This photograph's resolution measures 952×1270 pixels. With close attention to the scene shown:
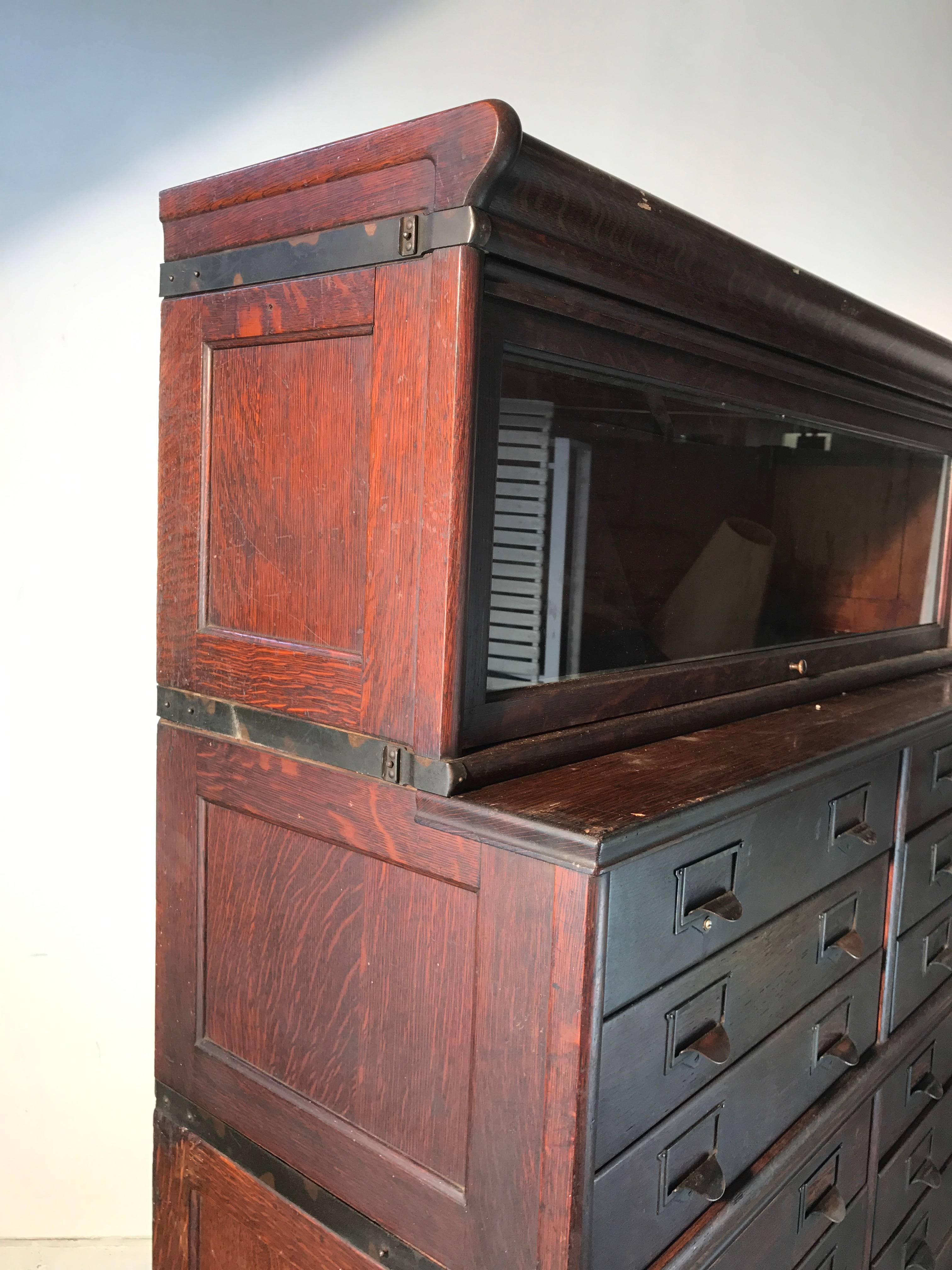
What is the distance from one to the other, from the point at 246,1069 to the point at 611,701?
0.60m

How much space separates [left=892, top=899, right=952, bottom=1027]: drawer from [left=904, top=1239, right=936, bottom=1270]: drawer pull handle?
434 millimetres

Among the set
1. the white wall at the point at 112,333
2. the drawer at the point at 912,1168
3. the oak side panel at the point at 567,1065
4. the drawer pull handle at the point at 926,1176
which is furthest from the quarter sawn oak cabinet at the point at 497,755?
the white wall at the point at 112,333

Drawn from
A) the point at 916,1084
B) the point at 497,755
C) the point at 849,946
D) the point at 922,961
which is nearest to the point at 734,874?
the point at 497,755

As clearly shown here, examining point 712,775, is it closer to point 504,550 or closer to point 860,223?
point 504,550

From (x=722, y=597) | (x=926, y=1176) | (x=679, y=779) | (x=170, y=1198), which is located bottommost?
(x=926, y=1176)

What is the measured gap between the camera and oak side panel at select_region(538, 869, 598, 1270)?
2.72ft

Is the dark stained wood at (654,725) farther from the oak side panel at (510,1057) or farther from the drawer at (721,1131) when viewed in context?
the drawer at (721,1131)

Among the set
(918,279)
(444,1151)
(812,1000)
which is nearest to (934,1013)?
(812,1000)

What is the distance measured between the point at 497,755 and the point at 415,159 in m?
0.55

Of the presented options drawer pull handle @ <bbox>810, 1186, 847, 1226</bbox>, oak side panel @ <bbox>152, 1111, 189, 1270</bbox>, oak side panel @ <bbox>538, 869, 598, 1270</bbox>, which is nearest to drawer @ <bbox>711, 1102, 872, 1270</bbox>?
drawer pull handle @ <bbox>810, 1186, 847, 1226</bbox>

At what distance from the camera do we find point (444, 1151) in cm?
97

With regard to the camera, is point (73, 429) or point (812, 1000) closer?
point (812, 1000)

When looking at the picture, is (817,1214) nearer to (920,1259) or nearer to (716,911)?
(920,1259)

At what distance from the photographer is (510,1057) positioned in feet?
2.91
